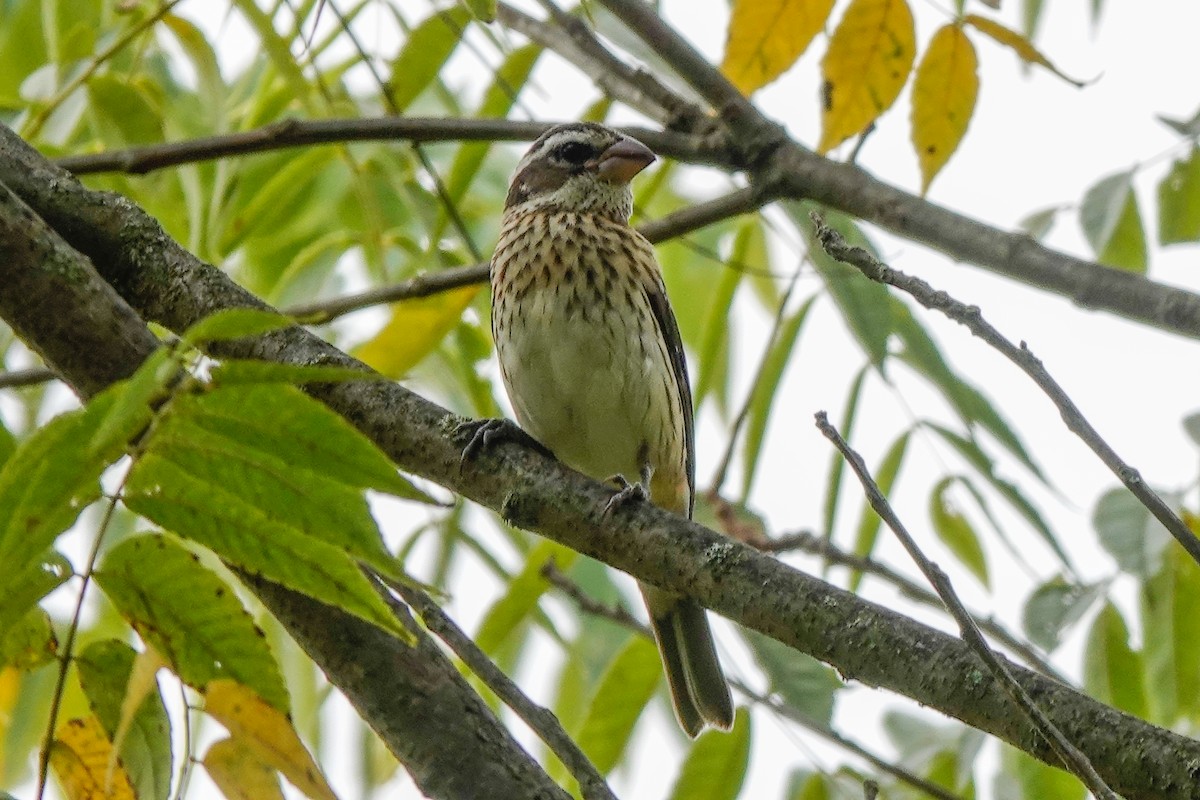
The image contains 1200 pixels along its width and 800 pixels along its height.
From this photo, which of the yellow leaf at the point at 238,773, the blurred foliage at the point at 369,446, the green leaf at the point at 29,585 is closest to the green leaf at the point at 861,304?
the blurred foliage at the point at 369,446

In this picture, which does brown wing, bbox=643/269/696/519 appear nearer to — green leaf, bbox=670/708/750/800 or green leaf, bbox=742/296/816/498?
green leaf, bbox=742/296/816/498

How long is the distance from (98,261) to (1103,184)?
224 centimetres

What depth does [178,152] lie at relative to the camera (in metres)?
3.21

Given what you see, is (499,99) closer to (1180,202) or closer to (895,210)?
(895,210)

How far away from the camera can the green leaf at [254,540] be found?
1.73 metres

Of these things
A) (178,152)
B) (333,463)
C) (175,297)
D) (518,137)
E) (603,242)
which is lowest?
(333,463)

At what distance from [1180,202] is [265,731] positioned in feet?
8.75

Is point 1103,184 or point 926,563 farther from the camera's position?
point 1103,184

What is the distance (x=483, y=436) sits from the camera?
8.37ft

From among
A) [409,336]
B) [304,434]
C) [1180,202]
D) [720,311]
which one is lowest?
[304,434]

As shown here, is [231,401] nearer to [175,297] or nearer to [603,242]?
[175,297]

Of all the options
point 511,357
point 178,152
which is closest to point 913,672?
point 178,152

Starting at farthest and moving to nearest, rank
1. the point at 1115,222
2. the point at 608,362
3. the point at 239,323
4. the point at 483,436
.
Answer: the point at 608,362, the point at 1115,222, the point at 483,436, the point at 239,323

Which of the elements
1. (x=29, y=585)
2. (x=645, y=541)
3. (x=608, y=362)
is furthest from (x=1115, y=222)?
(x=29, y=585)
